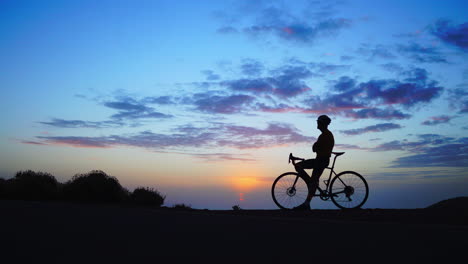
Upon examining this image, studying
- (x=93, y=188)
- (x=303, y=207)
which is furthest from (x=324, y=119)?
(x=93, y=188)

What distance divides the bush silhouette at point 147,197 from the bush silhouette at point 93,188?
838mm

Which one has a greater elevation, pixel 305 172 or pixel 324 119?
pixel 324 119

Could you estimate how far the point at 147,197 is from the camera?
1870cm

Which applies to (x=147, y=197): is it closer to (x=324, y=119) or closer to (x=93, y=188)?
(x=93, y=188)

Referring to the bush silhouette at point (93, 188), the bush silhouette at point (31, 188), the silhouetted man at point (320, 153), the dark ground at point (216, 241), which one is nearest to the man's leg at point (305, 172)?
the silhouetted man at point (320, 153)

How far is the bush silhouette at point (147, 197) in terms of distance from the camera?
60.7 ft

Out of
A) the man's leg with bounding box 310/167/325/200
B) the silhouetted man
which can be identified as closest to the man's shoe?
the silhouetted man

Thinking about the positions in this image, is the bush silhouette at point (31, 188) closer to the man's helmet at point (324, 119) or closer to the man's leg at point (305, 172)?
the man's leg at point (305, 172)

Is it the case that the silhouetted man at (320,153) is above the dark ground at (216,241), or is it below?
above

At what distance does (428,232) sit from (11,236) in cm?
561

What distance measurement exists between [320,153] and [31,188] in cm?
1316

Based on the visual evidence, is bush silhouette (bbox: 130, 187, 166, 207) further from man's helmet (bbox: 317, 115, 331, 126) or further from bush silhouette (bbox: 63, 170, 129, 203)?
man's helmet (bbox: 317, 115, 331, 126)

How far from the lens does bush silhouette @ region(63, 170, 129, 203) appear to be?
1764 centimetres

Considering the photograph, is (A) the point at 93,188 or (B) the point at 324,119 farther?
(A) the point at 93,188
